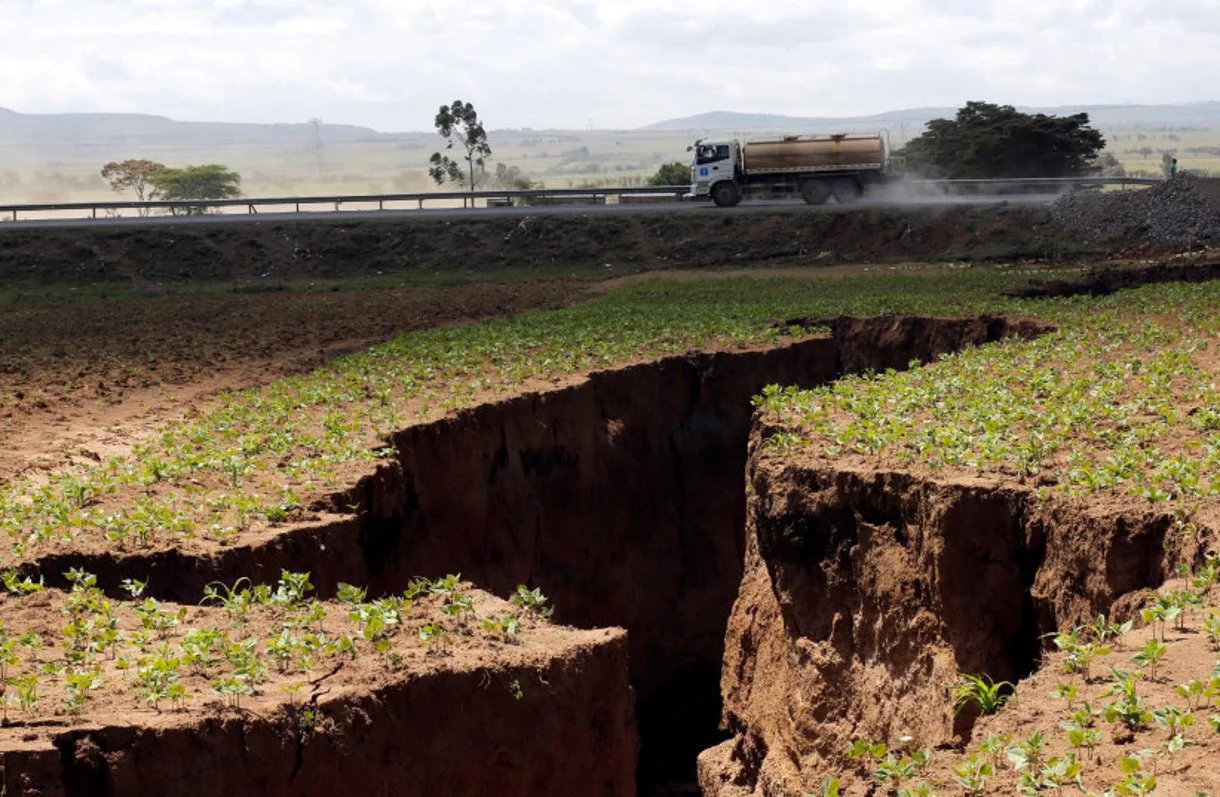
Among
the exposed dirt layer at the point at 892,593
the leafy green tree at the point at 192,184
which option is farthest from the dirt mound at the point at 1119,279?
the leafy green tree at the point at 192,184

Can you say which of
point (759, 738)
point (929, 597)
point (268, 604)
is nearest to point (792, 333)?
point (759, 738)

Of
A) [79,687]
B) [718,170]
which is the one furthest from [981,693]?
[718,170]

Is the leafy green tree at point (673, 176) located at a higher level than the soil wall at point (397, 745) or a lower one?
higher

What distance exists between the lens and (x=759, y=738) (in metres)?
17.1

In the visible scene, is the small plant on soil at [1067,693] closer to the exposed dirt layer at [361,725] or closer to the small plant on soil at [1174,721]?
the small plant on soil at [1174,721]

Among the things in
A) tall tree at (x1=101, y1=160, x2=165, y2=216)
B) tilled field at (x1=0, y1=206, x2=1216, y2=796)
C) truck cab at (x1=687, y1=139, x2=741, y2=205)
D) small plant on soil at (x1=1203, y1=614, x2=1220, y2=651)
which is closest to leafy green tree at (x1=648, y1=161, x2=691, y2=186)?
truck cab at (x1=687, y1=139, x2=741, y2=205)

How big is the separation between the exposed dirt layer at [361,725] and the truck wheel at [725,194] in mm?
41769

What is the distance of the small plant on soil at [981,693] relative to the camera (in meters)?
9.78

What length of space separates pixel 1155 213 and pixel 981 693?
36.4 meters

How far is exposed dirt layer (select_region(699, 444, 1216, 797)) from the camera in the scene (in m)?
12.2

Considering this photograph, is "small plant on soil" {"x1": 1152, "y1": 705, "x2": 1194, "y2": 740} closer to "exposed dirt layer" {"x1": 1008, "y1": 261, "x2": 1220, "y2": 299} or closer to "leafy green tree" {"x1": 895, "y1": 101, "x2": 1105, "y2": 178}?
"exposed dirt layer" {"x1": 1008, "y1": 261, "x2": 1220, "y2": 299}

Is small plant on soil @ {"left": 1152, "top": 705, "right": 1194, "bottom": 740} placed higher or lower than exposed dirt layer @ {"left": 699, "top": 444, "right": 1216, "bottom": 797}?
higher

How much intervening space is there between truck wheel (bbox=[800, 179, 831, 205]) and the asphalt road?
38 cm

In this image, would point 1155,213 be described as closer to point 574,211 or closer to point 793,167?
point 793,167
